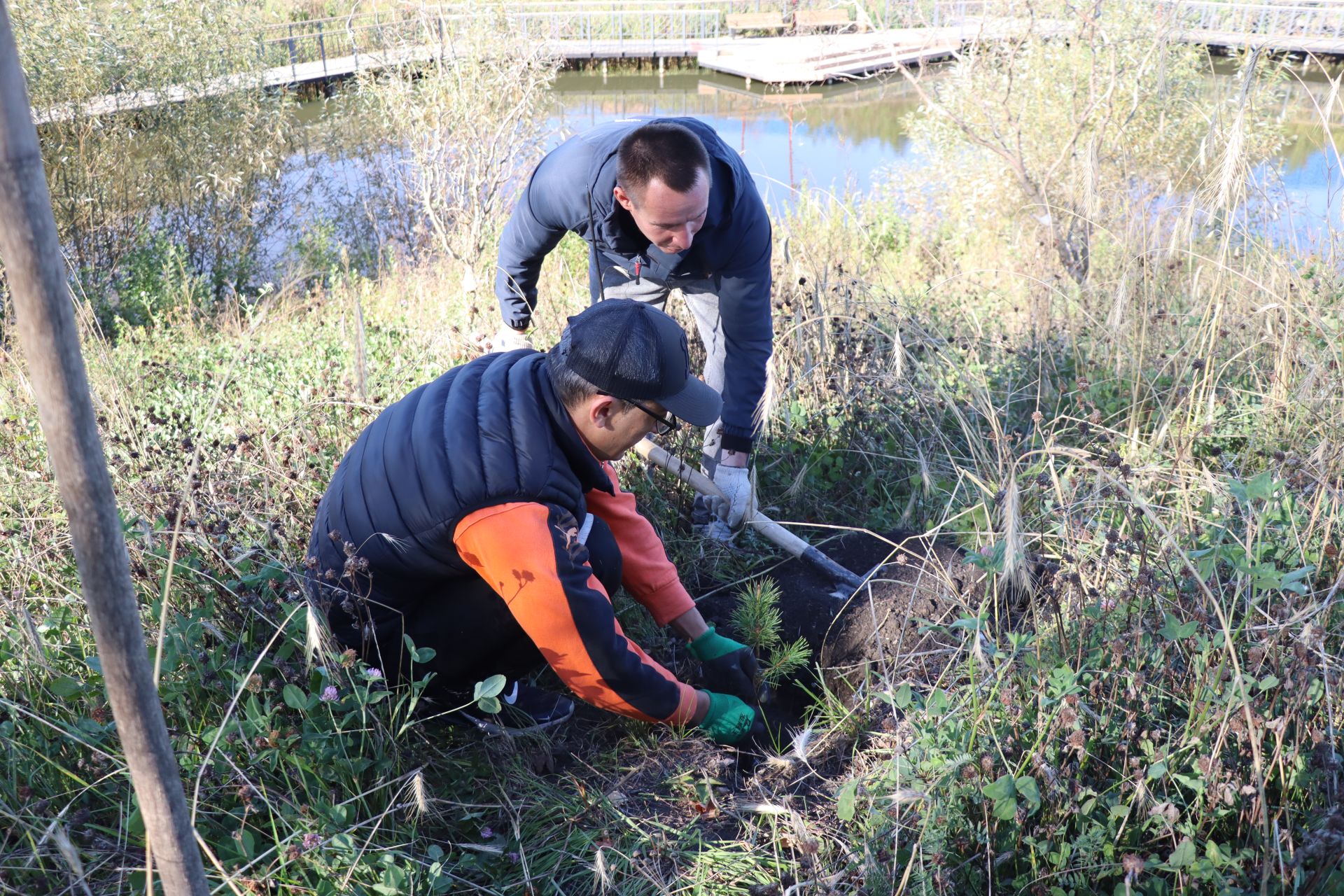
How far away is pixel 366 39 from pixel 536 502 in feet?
48.0

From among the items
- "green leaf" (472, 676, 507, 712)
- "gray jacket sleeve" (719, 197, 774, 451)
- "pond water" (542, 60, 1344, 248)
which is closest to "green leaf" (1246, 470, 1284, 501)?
"green leaf" (472, 676, 507, 712)

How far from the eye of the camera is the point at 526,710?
253cm

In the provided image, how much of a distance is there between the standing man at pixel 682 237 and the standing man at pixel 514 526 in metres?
0.88

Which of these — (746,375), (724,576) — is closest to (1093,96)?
(746,375)

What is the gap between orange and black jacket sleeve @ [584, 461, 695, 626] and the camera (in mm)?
2592

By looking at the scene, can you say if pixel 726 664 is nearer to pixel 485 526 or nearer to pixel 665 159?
pixel 485 526

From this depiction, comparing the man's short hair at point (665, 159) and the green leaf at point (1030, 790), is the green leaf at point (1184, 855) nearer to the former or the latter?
the green leaf at point (1030, 790)

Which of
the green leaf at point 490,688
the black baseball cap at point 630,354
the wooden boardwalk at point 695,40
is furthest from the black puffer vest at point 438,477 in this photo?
the wooden boardwalk at point 695,40

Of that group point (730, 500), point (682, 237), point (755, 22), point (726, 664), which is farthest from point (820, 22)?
point (755, 22)

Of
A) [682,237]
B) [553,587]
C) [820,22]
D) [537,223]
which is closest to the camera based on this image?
[553,587]

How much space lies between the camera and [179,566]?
2391 mm

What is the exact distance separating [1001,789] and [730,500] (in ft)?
A: 5.63

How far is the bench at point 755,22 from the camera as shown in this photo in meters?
21.8

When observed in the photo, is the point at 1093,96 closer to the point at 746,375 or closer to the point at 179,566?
the point at 746,375
